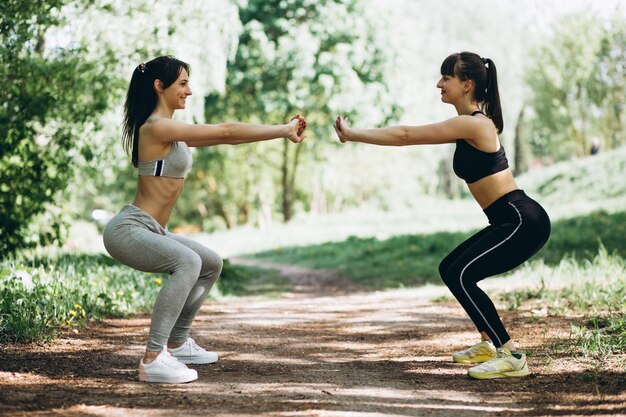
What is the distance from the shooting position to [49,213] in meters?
10.2

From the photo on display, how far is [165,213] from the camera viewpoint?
15.7 feet

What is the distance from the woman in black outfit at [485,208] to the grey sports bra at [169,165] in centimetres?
123

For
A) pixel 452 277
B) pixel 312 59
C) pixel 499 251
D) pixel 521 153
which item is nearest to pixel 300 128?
pixel 452 277

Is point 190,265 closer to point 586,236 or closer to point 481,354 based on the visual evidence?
point 481,354

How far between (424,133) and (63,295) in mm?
3896

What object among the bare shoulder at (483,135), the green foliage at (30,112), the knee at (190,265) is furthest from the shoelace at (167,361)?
the green foliage at (30,112)

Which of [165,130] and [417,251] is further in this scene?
[417,251]

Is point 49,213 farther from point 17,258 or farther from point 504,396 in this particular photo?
point 504,396

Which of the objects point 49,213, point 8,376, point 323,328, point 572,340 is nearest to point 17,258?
point 49,213

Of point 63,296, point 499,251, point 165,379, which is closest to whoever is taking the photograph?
point 165,379

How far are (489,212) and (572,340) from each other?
144 centimetres

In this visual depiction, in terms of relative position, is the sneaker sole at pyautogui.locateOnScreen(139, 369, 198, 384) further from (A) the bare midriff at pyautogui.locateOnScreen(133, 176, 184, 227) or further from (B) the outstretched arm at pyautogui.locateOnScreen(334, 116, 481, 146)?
(B) the outstretched arm at pyautogui.locateOnScreen(334, 116, 481, 146)

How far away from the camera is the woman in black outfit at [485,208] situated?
4.71m

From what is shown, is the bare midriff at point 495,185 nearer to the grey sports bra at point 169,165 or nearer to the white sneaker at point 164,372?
the grey sports bra at point 169,165
